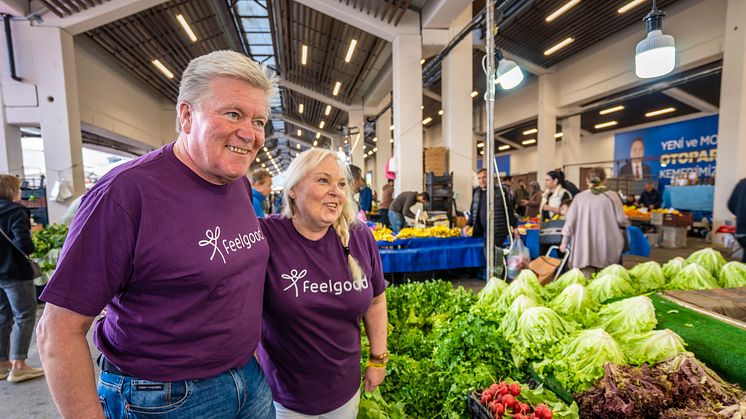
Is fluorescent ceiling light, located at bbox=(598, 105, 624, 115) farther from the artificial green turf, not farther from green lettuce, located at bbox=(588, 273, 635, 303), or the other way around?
the artificial green turf

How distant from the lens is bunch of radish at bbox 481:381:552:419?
1356 millimetres

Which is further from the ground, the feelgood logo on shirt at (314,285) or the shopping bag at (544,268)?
the feelgood logo on shirt at (314,285)

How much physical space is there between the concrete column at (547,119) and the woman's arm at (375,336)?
1372 cm

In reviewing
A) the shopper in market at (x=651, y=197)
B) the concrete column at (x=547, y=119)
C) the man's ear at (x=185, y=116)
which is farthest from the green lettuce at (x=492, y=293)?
the concrete column at (x=547, y=119)

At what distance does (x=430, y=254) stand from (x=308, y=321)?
14.5ft

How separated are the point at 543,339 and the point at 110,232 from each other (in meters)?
1.88

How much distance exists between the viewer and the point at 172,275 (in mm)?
934

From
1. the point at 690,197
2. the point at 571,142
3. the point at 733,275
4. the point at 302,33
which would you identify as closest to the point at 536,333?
the point at 733,275

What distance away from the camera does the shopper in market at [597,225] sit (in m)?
4.13

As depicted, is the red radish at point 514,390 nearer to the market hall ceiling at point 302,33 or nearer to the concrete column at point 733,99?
the market hall ceiling at point 302,33

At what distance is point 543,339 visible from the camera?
1.79 metres

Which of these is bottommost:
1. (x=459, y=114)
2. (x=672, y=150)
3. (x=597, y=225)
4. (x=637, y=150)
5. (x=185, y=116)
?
(x=597, y=225)

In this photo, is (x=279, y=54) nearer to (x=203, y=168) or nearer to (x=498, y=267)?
(x=498, y=267)

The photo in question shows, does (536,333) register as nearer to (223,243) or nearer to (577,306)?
(577,306)
